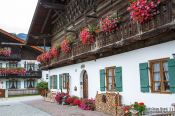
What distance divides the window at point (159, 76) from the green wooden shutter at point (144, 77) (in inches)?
8.9

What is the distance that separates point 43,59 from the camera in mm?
25609

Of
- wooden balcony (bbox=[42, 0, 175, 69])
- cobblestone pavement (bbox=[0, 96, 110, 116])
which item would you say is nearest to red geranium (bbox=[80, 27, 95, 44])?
wooden balcony (bbox=[42, 0, 175, 69])

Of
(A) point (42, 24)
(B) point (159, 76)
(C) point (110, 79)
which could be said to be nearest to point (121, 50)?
(C) point (110, 79)

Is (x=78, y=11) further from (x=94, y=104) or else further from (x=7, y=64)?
(x=7, y=64)

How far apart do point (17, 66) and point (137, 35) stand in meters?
38.6

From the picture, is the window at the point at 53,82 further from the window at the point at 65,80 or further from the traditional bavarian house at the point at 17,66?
the traditional bavarian house at the point at 17,66

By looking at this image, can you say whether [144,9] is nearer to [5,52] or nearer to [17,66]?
[5,52]

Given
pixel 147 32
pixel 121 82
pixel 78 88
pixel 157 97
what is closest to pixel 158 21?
pixel 147 32

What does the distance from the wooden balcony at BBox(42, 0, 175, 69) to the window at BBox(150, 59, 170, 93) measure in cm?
85

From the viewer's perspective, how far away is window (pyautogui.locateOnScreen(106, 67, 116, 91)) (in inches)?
563

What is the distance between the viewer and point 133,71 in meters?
12.4

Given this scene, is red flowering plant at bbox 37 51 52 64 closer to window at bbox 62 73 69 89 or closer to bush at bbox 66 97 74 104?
window at bbox 62 73 69 89

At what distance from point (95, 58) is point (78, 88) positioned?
3916 millimetres

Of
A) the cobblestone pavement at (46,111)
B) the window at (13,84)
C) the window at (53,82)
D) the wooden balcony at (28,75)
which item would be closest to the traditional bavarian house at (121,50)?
the cobblestone pavement at (46,111)
